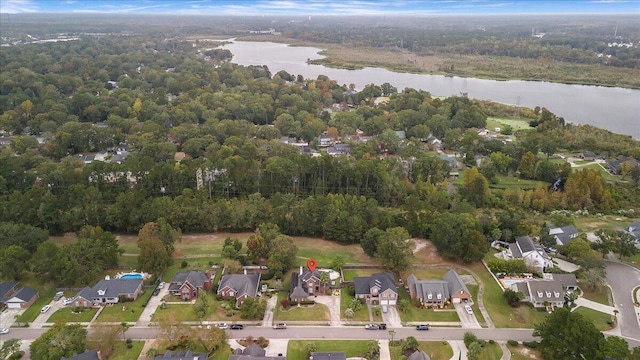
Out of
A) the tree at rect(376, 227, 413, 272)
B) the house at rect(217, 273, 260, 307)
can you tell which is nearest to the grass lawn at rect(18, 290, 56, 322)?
the house at rect(217, 273, 260, 307)

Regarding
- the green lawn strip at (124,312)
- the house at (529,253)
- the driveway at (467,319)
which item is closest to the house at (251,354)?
the green lawn strip at (124,312)

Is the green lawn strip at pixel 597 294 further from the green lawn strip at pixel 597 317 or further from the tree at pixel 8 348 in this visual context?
the tree at pixel 8 348

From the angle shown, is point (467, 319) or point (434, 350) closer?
point (434, 350)

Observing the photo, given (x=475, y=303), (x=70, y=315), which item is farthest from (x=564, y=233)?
(x=70, y=315)

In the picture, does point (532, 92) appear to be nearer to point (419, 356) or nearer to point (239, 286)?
point (239, 286)

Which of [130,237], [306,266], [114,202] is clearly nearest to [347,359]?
[306,266]

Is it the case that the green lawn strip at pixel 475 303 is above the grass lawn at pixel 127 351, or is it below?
above

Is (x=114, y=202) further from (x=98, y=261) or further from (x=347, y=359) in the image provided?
(x=347, y=359)
